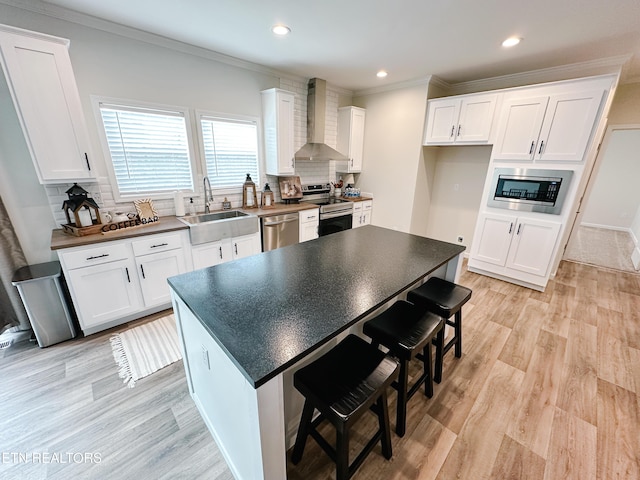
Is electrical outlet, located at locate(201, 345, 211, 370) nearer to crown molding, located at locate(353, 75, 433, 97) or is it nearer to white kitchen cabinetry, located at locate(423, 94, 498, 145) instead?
white kitchen cabinetry, located at locate(423, 94, 498, 145)

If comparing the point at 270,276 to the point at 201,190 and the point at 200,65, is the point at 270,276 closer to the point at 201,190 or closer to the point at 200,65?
the point at 201,190

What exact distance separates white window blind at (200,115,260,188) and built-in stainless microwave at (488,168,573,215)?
11.0ft

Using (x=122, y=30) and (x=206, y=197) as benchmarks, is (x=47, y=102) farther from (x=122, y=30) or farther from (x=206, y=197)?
(x=206, y=197)

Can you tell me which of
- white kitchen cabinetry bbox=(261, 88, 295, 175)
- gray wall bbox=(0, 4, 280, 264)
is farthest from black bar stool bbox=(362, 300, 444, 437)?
gray wall bbox=(0, 4, 280, 264)

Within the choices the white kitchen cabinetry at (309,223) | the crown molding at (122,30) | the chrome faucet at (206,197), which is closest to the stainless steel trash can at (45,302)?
the chrome faucet at (206,197)

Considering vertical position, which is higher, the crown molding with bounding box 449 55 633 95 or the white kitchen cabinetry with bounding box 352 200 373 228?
the crown molding with bounding box 449 55 633 95

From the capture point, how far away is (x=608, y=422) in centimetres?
165

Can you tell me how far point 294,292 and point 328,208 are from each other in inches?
108

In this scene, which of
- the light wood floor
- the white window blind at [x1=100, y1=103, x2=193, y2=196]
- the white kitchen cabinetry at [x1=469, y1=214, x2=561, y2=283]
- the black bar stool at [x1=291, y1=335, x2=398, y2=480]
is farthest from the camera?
the white kitchen cabinetry at [x1=469, y1=214, x2=561, y2=283]

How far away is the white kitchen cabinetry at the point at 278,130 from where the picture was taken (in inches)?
132

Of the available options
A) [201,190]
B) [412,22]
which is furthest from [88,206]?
[412,22]

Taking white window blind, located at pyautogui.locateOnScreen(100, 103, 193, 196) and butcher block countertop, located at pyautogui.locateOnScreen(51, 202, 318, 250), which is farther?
white window blind, located at pyautogui.locateOnScreen(100, 103, 193, 196)

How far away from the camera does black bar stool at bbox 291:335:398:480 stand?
1026 millimetres

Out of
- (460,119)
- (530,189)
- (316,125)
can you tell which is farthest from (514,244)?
(316,125)
